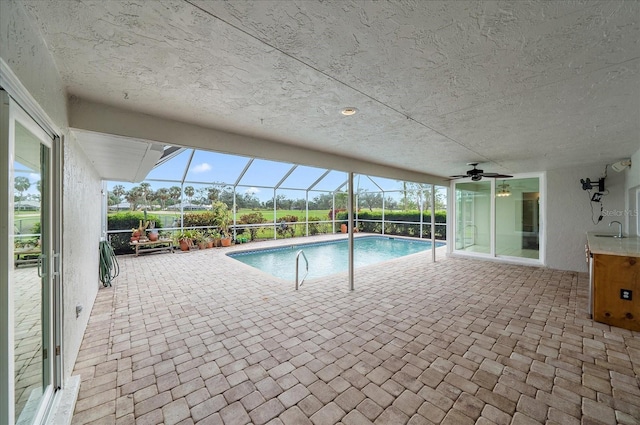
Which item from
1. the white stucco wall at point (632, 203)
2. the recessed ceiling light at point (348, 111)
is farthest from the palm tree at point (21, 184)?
the white stucco wall at point (632, 203)

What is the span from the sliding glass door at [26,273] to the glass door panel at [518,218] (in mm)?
8921

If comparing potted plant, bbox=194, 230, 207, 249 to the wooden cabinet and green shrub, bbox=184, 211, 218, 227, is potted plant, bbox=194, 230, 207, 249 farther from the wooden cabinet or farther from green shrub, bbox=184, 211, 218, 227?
the wooden cabinet

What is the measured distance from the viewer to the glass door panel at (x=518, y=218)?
680cm

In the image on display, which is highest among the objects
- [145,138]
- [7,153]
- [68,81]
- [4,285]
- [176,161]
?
[176,161]

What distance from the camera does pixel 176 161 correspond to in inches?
338

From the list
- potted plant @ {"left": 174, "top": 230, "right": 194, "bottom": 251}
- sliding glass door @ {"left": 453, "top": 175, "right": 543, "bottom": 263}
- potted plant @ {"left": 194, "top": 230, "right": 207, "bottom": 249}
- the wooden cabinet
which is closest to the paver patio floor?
the wooden cabinet

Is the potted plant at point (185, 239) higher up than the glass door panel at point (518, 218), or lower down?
lower down

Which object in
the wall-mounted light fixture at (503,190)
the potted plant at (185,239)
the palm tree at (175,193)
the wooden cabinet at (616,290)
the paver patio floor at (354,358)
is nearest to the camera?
the paver patio floor at (354,358)

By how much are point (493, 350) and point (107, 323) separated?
4744 millimetres

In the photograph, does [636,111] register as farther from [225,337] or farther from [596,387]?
[225,337]

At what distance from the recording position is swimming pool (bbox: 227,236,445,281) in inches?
304

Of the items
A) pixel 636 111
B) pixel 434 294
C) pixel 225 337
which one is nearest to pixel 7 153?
pixel 225 337

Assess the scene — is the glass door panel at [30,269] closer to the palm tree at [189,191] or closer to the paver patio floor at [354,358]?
the paver patio floor at [354,358]

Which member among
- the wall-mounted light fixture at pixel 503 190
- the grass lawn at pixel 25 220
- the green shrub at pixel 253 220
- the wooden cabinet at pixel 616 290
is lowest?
the wooden cabinet at pixel 616 290
